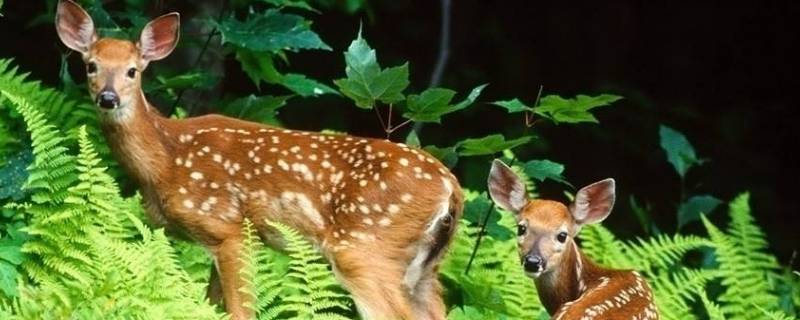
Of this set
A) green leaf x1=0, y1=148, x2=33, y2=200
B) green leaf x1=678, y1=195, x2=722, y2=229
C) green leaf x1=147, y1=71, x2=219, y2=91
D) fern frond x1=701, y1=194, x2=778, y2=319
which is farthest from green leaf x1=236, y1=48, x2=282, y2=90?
green leaf x1=678, y1=195, x2=722, y2=229

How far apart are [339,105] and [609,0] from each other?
228cm

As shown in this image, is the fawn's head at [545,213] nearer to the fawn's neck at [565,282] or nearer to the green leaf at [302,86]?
the fawn's neck at [565,282]

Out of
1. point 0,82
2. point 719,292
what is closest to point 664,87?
point 719,292

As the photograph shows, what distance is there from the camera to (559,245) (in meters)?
7.10

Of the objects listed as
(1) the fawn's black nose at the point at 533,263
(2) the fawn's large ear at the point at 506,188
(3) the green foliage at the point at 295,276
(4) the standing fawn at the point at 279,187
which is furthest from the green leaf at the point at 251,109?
(1) the fawn's black nose at the point at 533,263

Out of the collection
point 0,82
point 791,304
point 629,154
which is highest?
point 0,82

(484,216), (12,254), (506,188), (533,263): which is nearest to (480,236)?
(484,216)

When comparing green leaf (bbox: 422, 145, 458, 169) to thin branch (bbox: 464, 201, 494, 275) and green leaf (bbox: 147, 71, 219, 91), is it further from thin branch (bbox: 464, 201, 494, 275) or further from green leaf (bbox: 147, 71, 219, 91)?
green leaf (bbox: 147, 71, 219, 91)

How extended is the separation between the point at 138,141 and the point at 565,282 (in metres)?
1.60

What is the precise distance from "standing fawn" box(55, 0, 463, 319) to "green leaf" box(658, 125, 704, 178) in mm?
2598

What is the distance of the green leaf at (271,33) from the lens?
746cm

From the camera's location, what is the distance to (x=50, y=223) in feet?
21.4

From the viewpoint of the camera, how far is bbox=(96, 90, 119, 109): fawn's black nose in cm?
668

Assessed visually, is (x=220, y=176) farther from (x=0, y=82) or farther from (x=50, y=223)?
(x=0, y=82)
